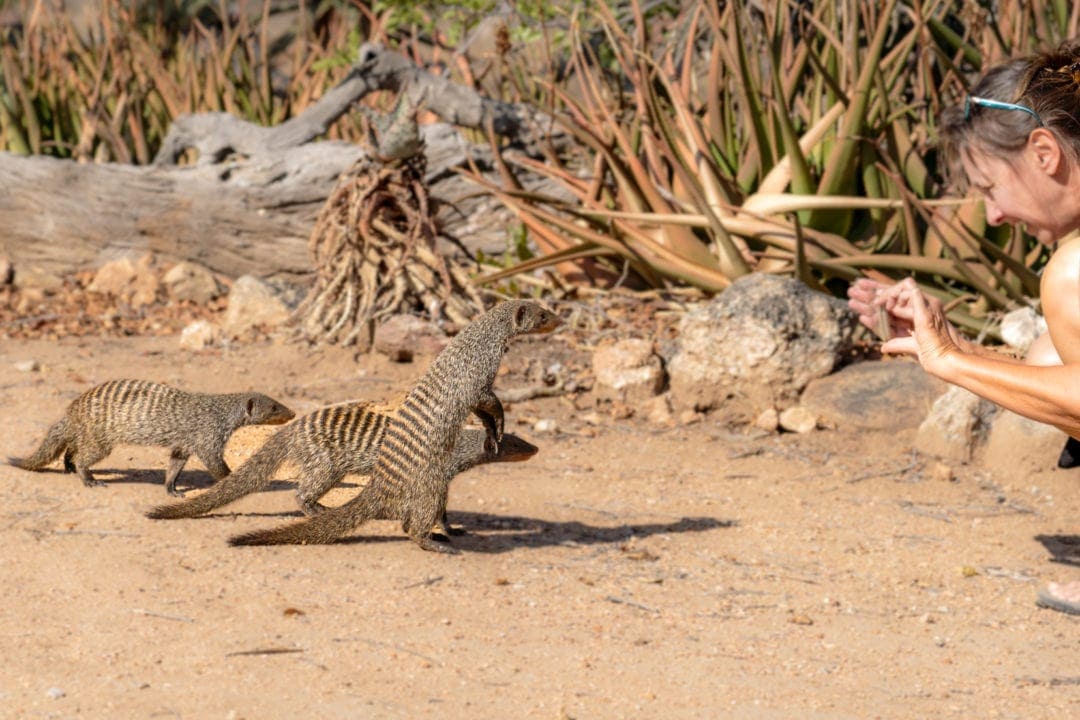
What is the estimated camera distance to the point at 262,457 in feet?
12.3

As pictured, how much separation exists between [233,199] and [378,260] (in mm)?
1661

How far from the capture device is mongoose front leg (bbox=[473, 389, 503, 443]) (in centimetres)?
364

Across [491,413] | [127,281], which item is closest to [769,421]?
[491,413]

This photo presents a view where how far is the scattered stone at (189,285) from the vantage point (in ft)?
23.1

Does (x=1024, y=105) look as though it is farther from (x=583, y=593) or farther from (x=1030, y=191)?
(x=583, y=593)

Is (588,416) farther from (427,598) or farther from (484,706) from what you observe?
(484,706)

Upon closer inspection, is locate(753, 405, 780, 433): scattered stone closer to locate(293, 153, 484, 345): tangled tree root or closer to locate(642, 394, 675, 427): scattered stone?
locate(642, 394, 675, 427): scattered stone

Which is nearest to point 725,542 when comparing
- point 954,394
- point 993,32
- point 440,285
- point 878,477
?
point 878,477

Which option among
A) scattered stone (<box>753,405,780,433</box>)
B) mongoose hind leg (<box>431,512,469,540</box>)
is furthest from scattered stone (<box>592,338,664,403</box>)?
mongoose hind leg (<box>431,512,469,540</box>)

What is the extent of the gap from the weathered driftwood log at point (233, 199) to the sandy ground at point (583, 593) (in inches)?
93.2

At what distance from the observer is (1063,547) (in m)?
4.01

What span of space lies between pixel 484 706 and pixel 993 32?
415 cm

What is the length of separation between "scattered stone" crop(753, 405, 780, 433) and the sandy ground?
100 mm

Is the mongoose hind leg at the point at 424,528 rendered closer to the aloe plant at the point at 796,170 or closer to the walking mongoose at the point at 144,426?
the walking mongoose at the point at 144,426
